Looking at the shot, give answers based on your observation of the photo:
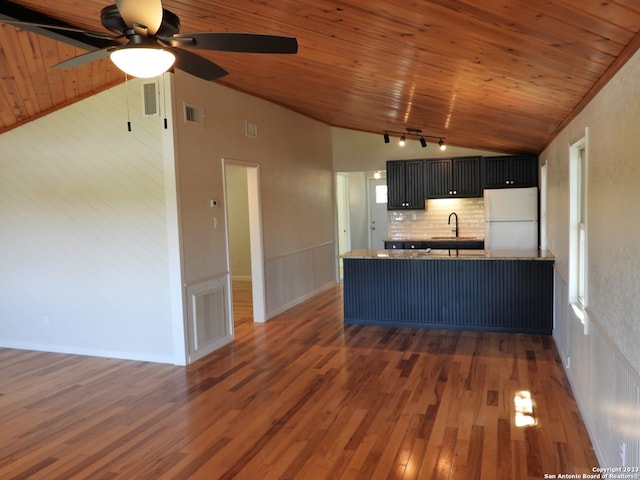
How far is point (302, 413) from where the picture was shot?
11.9ft

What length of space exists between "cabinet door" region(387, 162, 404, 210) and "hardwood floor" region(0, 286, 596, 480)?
3603 mm

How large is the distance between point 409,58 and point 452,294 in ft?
11.1

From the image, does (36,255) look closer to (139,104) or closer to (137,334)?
(137,334)

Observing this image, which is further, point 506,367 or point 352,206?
point 352,206

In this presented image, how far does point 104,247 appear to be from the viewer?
495cm

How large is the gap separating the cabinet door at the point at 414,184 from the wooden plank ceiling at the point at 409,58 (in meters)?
2.64

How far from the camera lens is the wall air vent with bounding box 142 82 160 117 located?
4.60m

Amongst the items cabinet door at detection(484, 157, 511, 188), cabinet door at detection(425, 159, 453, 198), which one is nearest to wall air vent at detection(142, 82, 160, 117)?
cabinet door at detection(425, 159, 453, 198)

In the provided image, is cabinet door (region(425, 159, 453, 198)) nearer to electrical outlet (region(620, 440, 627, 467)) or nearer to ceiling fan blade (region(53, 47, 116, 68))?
electrical outlet (region(620, 440, 627, 467))

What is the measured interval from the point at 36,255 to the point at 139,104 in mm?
2033

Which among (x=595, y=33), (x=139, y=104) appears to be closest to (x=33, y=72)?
Result: (x=139, y=104)

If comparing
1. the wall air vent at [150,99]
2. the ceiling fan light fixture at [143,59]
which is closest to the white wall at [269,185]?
the wall air vent at [150,99]

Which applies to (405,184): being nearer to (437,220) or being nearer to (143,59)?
(437,220)

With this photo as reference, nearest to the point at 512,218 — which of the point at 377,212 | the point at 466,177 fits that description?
the point at 466,177
